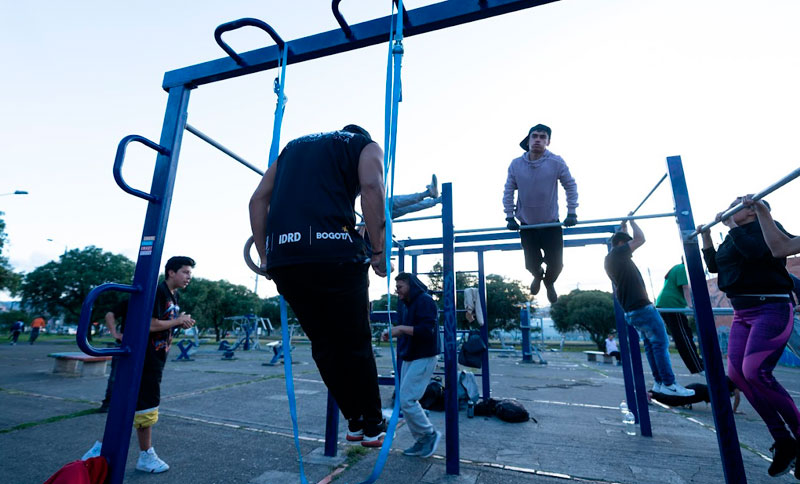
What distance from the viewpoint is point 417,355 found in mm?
4020

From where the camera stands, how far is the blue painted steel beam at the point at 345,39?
211cm

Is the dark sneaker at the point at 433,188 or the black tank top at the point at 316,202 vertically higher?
the dark sneaker at the point at 433,188

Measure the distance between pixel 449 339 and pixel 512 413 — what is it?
2461mm

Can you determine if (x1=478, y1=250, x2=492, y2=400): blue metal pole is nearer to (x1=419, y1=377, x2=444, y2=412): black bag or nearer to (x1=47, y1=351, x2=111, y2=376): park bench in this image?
(x1=419, y1=377, x2=444, y2=412): black bag

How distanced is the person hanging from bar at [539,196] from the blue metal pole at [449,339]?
2.54 ft

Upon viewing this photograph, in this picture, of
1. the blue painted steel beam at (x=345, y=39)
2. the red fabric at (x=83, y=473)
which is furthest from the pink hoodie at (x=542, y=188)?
the red fabric at (x=83, y=473)

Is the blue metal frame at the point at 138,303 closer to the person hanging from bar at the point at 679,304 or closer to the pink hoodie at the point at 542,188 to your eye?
the pink hoodie at the point at 542,188

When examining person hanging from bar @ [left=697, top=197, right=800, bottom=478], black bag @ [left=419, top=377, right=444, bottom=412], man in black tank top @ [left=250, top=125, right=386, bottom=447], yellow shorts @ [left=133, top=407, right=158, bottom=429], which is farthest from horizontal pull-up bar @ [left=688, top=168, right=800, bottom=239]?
yellow shorts @ [left=133, top=407, right=158, bottom=429]

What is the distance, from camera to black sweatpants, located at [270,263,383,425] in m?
1.48

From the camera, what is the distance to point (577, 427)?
4.81 meters

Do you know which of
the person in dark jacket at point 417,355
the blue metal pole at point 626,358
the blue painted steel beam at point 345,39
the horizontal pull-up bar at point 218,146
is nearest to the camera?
the blue painted steel beam at point 345,39

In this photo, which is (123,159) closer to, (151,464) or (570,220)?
(151,464)

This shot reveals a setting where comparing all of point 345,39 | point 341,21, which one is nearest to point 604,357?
point 345,39

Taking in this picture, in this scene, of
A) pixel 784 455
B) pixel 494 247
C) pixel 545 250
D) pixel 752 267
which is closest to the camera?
pixel 784 455
